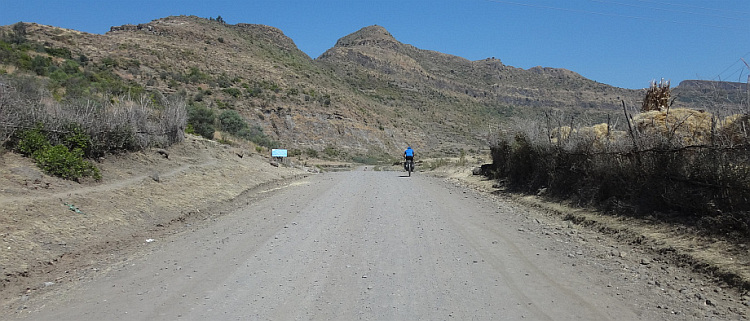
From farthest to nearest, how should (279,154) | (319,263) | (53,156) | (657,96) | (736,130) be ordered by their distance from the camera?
(279,154)
(657,96)
(53,156)
(736,130)
(319,263)

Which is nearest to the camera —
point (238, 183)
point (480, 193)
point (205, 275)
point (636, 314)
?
point (636, 314)

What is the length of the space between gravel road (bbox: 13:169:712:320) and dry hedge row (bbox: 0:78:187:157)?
5859mm

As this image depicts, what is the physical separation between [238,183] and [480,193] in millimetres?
10049

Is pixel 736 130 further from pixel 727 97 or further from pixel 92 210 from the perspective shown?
pixel 92 210

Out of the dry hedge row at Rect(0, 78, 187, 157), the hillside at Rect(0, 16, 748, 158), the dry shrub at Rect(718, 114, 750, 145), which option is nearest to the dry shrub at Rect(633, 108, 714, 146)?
the dry shrub at Rect(718, 114, 750, 145)

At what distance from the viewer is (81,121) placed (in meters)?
14.6

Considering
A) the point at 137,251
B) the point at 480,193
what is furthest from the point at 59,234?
the point at 480,193

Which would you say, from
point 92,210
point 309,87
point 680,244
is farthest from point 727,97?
point 309,87

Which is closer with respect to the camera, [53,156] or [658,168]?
[658,168]

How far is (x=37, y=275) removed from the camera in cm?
702

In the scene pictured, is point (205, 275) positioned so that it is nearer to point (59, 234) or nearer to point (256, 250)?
point (256, 250)

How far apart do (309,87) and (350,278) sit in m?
63.8

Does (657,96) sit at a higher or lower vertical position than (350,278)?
higher

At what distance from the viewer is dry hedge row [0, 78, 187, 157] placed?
12.7m
